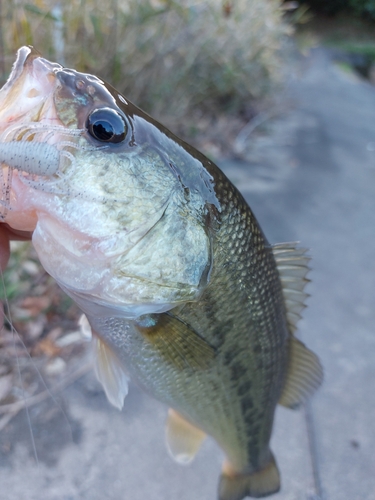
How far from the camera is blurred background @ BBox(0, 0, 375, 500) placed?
1.75 meters

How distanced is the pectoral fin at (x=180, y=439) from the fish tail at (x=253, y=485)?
0.19 metres

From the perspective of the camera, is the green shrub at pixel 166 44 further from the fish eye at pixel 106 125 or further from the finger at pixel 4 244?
the fish eye at pixel 106 125

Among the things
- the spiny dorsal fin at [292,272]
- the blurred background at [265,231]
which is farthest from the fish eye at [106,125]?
the spiny dorsal fin at [292,272]

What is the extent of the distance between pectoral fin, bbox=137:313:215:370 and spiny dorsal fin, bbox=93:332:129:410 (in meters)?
0.17

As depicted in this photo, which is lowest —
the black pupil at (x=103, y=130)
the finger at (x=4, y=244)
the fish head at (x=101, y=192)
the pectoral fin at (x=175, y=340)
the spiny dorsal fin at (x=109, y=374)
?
the spiny dorsal fin at (x=109, y=374)

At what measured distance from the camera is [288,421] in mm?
2082

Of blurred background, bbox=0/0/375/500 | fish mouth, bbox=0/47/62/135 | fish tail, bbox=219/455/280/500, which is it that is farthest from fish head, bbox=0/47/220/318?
fish tail, bbox=219/455/280/500

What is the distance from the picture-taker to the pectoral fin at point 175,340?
924 millimetres

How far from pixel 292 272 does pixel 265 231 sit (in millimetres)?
2379

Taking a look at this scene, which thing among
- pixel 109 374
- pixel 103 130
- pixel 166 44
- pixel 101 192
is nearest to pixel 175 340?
pixel 109 374

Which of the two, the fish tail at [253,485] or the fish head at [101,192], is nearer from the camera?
the fish head at [101,192]

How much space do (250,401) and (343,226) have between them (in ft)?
10.2

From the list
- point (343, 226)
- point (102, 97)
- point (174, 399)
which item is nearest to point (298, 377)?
point (174, 399)

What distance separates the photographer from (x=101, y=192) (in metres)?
0.78
